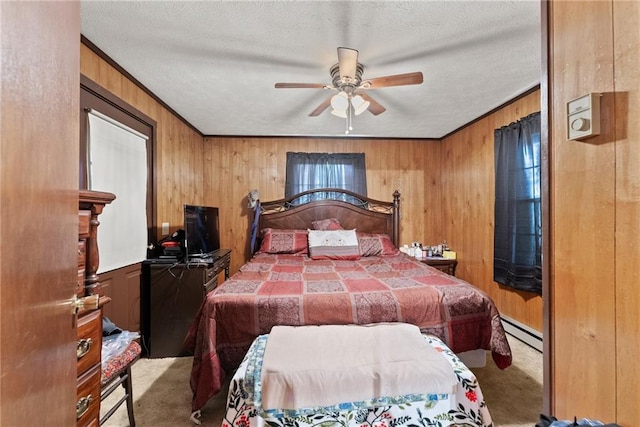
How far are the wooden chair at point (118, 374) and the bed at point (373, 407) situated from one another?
626 millimetres

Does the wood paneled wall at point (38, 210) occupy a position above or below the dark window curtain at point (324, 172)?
below

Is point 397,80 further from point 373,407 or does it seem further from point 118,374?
point 118,374

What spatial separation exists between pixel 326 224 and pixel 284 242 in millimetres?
639

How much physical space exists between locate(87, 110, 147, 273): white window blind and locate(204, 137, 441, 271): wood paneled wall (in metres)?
1.47

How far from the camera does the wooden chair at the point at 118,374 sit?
140 cm

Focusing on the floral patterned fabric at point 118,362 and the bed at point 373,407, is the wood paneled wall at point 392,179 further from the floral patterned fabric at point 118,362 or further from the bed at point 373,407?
the bed at point 373,407

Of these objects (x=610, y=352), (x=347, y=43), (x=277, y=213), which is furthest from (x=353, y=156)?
(x=610, y=352)

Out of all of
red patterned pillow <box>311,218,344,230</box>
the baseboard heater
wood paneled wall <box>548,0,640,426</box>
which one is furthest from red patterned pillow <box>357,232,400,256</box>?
wood paneled wall <box>548,0,640,426</box>

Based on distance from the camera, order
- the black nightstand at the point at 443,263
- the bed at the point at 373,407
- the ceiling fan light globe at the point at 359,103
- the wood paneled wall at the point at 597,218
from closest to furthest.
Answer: the wood paneled wall at the point at 597,218
the bed at the point at 373,407
the ceiling fan light globe at the point at 359,103
the black nightstand at the point at 443,263

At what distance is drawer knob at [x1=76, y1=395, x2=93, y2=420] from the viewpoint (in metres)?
0.94

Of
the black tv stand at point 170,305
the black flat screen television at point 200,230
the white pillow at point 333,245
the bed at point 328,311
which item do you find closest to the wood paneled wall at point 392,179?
the black flat screen television at point 200,230

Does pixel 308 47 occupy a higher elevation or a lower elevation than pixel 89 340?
higher

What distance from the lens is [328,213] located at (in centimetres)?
402

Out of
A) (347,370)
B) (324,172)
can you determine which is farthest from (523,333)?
(324,172)
